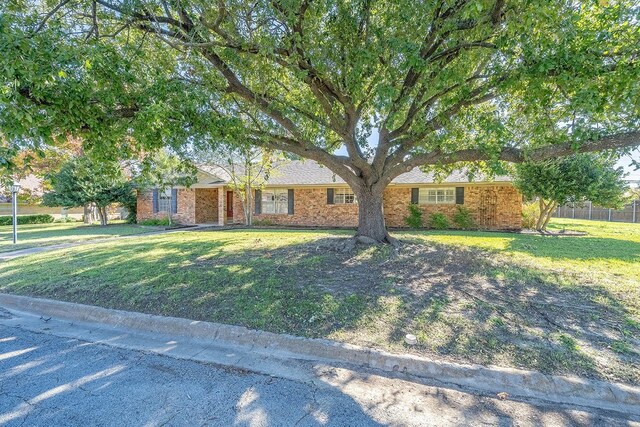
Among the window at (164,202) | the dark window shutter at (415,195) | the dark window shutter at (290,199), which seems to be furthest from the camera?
the window at (164,202)

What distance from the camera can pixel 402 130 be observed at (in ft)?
24.0

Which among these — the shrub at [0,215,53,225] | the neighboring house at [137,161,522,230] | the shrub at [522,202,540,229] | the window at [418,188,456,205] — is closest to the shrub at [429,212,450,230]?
the neighboring house at [137,161,522,230]

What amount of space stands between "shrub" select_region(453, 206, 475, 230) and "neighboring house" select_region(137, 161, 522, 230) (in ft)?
0.99

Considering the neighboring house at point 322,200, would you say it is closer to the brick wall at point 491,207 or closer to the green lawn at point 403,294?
the brick wall at point 491,207

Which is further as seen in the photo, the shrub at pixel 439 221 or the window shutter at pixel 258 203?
the window shutter at pixel 258 203

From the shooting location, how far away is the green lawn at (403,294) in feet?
11.4

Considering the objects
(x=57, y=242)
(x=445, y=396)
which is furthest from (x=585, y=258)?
(x=57, y=242)

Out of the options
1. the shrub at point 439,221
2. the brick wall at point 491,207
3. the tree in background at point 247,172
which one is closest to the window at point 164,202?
the tree in background at point 247,172

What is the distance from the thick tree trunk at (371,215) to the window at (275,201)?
32.0 ft

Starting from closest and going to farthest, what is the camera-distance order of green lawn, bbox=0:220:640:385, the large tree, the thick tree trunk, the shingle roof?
green lawn, bbox=0:220:640:385 < the large tree < the thick tree trunk < the shingle roof

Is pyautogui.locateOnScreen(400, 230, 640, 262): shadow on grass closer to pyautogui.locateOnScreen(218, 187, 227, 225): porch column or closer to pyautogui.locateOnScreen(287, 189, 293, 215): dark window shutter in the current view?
pyautogui.locateOnScreen(287, 189, 293, 215): dark window shutter

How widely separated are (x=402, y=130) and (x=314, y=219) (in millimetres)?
10427

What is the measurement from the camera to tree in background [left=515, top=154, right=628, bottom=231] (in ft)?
39.1

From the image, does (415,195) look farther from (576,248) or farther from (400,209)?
(576,248)
